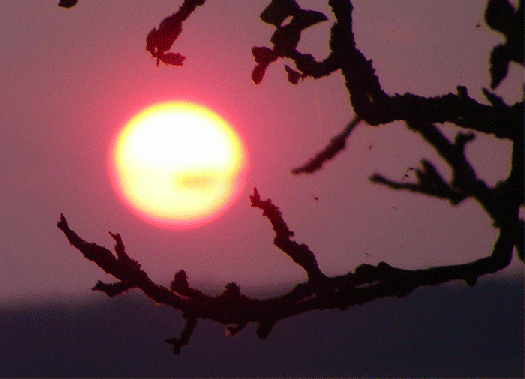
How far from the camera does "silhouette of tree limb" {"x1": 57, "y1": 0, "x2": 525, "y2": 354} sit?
234 centimetres

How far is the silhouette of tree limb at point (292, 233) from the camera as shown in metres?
2.34

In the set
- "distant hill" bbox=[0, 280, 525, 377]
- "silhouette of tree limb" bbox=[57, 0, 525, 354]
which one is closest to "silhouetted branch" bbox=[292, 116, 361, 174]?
"silhouette of tree limb" bbox=[57, 0, 525, 354]

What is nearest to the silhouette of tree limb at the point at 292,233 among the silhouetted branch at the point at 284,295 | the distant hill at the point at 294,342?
the silhouetted branch at the point at 284,295

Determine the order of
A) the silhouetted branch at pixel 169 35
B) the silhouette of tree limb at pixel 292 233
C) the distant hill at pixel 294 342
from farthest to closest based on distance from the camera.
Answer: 1. the distant hill at pixel 294 342
2. the silhouetted branch at pixel 169 35
3. the silhouette of tree limb at pixel 292 233

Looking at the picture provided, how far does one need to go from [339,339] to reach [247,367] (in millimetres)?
Answer: 19326

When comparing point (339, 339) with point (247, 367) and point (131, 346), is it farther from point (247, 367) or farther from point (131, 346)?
point (131, 346)

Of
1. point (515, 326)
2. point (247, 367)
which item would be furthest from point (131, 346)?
point (515, 326)

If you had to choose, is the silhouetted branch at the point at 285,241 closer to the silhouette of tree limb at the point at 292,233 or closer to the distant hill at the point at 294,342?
the silhouette of tree limb at the point at 292,233

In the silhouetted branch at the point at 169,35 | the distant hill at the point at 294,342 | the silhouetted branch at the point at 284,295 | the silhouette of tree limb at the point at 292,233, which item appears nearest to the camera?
the silhouette of tree limb at the point at 292,233

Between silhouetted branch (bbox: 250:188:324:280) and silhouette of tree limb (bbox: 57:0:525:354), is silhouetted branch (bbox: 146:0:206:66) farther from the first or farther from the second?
silhouetted branch (bbox: 250:188:324:280)

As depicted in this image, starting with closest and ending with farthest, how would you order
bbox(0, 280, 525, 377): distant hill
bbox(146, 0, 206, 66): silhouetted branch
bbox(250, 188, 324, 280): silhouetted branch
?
bbox(250, 188, 324, 280): silhouetted branch < bbox(146, 0, 206, 66): silhouetted branch < bbox(0, 280, 525, 377): distant hill

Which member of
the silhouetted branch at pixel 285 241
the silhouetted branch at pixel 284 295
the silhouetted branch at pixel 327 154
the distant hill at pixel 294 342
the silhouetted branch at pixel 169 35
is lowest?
the silhouetted branch at pixel 284 295

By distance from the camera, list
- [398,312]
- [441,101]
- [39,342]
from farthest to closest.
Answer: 1. [398,312]
2. [39,342]
3. [441,101]

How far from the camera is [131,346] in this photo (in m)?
79.8
